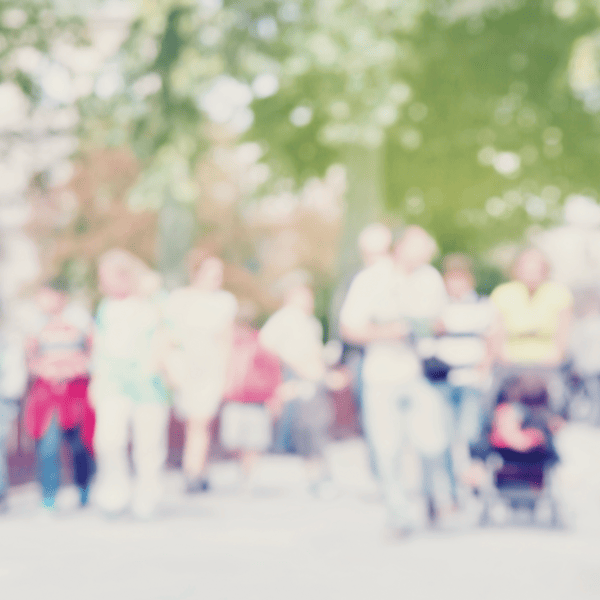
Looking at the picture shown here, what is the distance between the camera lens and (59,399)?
8312 mm

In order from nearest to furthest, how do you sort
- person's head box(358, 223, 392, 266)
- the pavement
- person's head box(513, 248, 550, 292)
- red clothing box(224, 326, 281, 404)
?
the pavement → person's head box(358, 223, 392, 266) → person's head box(513, 248, 550, 292) → red clothing box(224, 326, 281, 404)

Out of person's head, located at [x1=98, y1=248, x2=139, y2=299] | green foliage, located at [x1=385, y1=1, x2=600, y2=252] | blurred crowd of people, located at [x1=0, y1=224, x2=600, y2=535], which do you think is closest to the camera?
blurred crowd of people, located at [x1=0, y1=224, x2=600, y2=535]

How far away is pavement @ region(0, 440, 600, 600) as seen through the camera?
5570 mm

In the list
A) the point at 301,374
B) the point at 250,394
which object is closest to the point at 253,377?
the point at 250,394

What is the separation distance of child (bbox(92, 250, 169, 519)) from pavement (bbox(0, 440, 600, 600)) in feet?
1.01

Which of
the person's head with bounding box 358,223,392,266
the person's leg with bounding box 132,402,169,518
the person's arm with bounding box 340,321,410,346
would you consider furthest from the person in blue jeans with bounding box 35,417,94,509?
the person's head with bounding box 358,223,392,266

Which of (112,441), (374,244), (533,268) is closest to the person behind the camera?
(374,244)

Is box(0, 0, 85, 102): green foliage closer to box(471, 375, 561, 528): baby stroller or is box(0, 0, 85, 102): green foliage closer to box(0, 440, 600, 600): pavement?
box(0, 440, 600, 600): pavement

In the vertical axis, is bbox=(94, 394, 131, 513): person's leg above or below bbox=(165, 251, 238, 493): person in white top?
below

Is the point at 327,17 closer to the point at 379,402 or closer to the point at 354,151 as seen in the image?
the point at 354,151

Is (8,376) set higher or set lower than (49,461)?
higher

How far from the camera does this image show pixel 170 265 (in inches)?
672

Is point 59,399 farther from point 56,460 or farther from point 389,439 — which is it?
point 389,439

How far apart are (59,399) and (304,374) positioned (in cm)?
225
